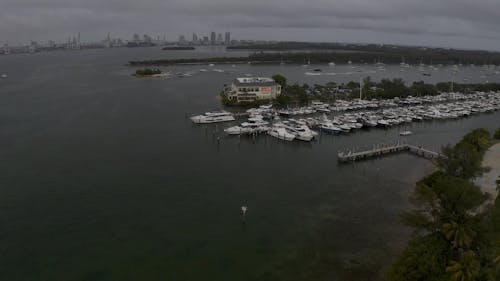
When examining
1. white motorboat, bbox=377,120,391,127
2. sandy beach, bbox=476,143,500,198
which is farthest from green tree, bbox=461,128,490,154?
white motorboat, bbox=377,120,391,127

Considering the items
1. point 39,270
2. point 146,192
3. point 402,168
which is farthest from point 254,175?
point 39,270

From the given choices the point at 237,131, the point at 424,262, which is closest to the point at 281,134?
the point at 237,131

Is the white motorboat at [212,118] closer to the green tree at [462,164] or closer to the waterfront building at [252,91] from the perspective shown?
the waterfront building at [252,91]

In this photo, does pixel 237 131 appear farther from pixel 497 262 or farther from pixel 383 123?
pixel 497 262

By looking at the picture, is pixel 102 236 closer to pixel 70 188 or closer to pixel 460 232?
pixel 70 188

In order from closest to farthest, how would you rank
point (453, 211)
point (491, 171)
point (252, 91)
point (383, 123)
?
1. point (453, 211)
2. point (491, 171)
3. point (383, 123)
4. point (252, 91)

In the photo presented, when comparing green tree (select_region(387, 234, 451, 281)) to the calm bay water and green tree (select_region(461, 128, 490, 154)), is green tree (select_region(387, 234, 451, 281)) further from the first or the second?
green tree (select_region(461, 128, 490, 154))
